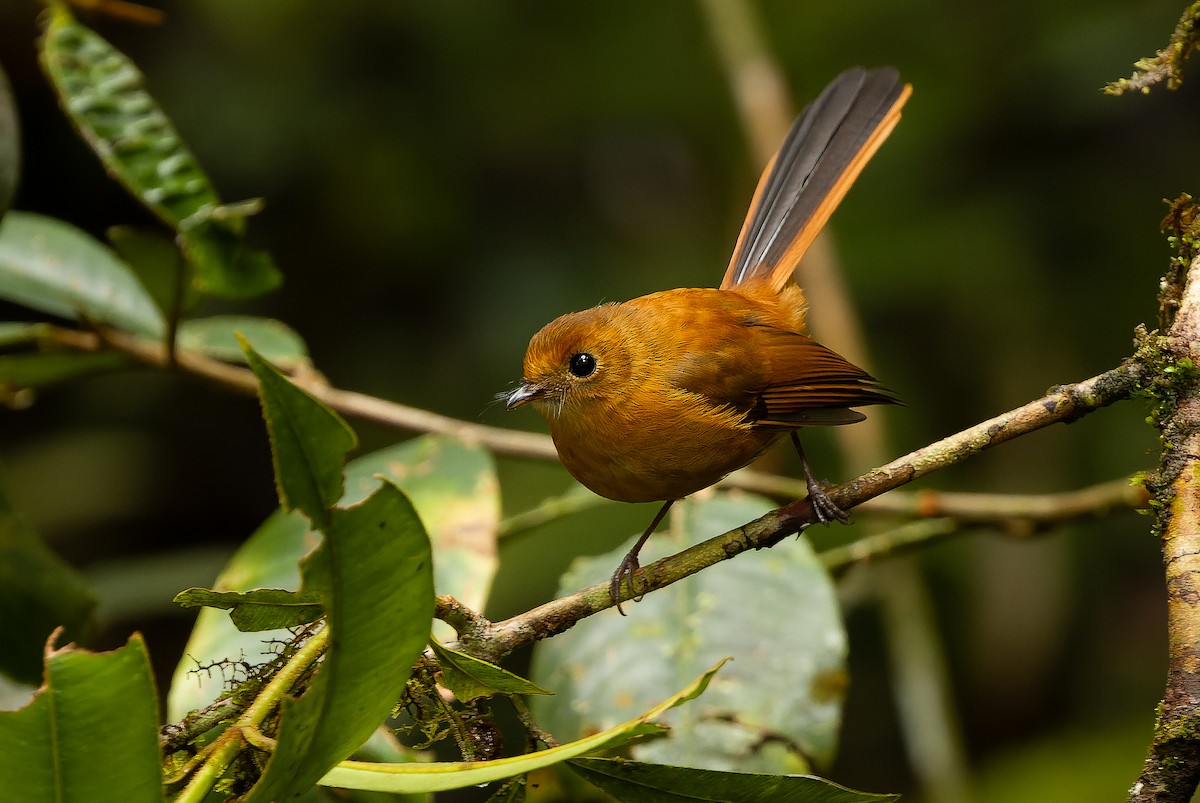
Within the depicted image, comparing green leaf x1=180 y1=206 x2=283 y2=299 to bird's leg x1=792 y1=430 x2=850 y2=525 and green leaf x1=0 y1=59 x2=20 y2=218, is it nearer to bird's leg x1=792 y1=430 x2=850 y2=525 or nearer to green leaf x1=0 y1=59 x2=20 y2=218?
green leaf x1=0 y1=59 x2=20 y2=218

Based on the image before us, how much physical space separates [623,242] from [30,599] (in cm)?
372

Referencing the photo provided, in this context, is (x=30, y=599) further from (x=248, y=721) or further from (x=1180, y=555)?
(x=1180, y=555)

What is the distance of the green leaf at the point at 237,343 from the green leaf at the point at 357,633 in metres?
1.82

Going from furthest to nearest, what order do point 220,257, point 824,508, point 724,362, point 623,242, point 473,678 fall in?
point 623,242, point 724,362, point 220,257, point 824,508, point 473,678

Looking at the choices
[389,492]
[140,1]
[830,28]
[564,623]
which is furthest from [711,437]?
[140,1]

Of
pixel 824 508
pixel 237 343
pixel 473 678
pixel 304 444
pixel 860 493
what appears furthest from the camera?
pixel 237 343

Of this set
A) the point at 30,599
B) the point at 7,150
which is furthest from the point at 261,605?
the point at 7,150

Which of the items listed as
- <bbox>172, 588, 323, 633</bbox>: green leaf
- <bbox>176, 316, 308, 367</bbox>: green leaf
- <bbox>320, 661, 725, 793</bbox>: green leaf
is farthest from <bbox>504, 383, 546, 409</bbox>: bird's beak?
<bbox>320, 661, 725, 793</bbox>: green leaf

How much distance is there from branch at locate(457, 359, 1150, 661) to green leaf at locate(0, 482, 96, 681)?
3.33ft

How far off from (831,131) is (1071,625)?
242cm

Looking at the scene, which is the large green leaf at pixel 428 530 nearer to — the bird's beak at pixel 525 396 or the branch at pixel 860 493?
the bird's beak at pixel 525 396

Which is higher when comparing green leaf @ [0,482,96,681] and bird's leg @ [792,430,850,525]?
bird's leg @ [792,430,850,525]

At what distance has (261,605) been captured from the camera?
1.42 m

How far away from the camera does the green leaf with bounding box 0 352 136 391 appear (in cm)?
Answer: 269
